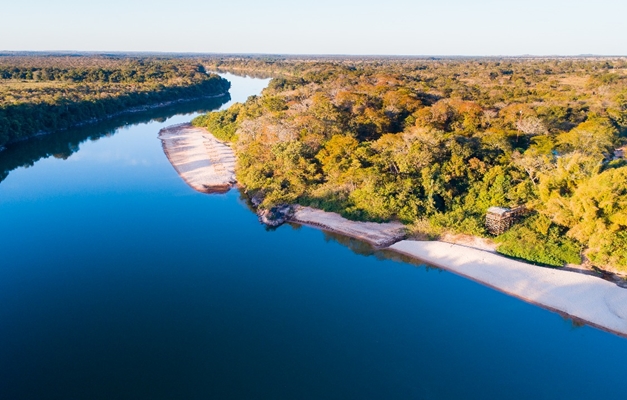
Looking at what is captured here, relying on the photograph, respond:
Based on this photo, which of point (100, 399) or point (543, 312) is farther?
point (543, 312)

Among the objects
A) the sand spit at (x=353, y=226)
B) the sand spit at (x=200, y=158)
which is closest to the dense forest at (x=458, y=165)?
the sand spit at (x=353, y=226)

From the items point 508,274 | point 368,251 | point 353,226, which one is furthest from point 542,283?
point 353,226

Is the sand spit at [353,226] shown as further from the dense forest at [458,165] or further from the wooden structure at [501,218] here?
the wooden structure at [501,218]

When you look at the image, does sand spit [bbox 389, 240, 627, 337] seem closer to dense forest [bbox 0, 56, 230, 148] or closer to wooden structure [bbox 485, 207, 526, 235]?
wooden structure [bbox 485, 207, 526, 235]

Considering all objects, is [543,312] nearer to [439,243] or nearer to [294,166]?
[439,243]

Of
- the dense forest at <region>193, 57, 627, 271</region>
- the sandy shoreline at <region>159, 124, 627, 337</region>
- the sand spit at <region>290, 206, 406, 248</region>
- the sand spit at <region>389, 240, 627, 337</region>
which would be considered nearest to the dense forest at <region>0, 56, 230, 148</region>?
the dense forest at <region>193, 57, 627, 271</region>

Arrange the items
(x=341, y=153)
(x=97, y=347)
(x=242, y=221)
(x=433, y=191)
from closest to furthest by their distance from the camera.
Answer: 1. (x=97, y=347)
2. (x=433, y=191)
3. (x=242, y=221)
4. (x=341, y=153)

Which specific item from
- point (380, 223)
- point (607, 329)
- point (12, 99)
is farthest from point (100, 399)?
point (12, 99)
